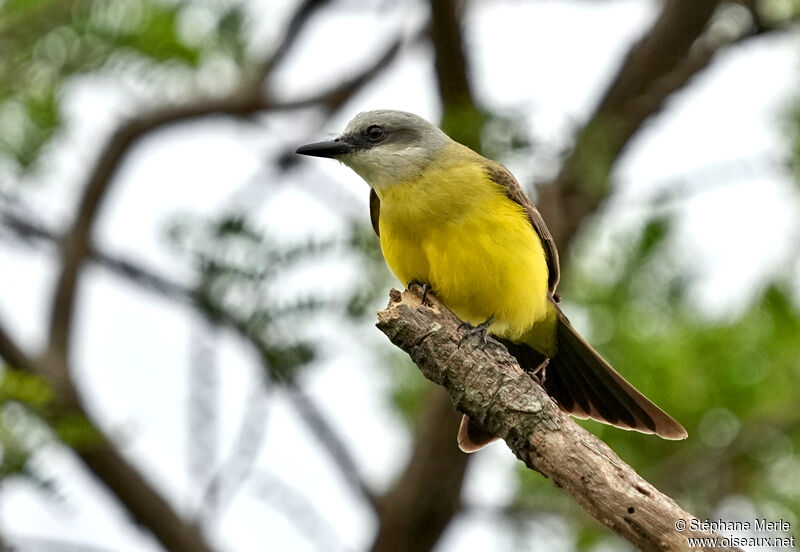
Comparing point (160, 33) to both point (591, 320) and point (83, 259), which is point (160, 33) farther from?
point (591, 320)

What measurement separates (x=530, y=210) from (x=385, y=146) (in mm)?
677

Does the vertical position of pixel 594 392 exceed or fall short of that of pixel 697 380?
it exceeds it

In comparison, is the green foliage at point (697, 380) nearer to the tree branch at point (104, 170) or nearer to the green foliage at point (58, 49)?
the tree branch at point (104, 170)

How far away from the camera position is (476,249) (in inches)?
181

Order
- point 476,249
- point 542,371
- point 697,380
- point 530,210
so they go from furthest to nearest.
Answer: point 697,380 → point 542,371 → point 530,210 → point 476,249

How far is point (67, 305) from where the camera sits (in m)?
6.73

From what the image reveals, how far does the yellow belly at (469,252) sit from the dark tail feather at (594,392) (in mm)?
342

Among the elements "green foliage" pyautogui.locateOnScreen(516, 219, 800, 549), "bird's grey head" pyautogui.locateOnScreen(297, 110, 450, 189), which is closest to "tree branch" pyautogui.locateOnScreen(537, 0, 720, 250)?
"green foliage" pyautogui.locateOnScreen(516, 219, 800, 549)

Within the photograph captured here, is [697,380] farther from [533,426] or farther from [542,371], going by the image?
[533,426]

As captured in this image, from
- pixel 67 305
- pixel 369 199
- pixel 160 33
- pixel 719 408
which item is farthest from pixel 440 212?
pixel 67 305

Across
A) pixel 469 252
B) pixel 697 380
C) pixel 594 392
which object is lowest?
pixel 697 380

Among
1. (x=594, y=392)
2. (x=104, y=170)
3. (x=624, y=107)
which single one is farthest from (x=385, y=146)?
(x=104, y=170)

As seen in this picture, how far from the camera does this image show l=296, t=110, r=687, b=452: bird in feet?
15.0

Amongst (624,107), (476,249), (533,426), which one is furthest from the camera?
(624,107)
